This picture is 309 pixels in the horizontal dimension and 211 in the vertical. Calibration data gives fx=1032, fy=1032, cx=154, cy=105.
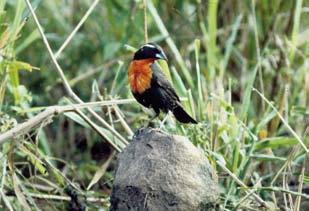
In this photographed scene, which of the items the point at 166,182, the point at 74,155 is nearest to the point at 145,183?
the point at 166,182

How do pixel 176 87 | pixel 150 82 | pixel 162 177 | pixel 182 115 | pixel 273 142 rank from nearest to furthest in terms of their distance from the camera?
pixel 162 177 → pixel 150 82 → pixel 182 115 → pixel 273 142 → pixel 176 87

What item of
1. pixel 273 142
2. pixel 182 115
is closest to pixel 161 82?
pixel 182 115

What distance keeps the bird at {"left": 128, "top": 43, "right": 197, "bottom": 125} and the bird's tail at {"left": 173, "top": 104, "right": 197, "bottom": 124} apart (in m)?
0.07

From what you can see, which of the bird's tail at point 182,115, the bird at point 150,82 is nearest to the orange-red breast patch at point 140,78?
the bird at point 150,82

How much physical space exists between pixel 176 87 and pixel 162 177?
1331 mm

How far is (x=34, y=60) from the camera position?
23.4 ft

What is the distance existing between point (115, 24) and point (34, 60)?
76cm

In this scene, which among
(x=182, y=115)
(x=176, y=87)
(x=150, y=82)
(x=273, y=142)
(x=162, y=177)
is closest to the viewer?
(x=162, y=177)

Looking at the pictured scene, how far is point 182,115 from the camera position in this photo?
178 inches

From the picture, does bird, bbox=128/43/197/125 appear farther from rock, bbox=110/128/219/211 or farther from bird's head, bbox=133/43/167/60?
rock, bbox=110/128/219/211

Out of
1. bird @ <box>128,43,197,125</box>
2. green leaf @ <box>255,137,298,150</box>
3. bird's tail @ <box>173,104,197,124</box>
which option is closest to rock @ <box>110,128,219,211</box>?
bird @ <box>128,43,197,125</box>

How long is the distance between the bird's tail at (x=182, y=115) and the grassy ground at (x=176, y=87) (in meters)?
0.19

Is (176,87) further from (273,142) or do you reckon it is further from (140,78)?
(140,78)

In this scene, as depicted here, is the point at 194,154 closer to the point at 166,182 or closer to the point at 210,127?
the point at 166,182
